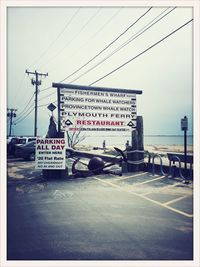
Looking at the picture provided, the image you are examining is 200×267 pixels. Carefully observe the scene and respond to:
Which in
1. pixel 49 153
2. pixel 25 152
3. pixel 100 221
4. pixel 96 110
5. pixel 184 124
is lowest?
pixel 100 221

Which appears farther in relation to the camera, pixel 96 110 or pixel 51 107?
pixel 51 107

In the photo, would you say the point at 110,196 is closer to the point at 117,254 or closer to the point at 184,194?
the point at 184,194

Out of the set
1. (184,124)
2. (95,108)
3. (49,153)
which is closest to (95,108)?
(95,108)

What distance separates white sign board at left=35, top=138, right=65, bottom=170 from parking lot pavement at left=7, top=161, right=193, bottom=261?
812mm

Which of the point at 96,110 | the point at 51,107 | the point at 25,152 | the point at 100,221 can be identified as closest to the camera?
A: the point at 100,221

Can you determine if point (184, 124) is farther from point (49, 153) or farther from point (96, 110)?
point (49, 153)

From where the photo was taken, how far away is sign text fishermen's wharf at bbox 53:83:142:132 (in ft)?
20.4

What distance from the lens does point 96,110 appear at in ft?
20.7

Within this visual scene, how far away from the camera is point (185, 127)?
6.89m

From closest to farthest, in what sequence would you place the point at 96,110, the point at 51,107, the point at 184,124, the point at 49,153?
the point at 49,153, the point at 96,110, the point at 51,107, the point at 184,124

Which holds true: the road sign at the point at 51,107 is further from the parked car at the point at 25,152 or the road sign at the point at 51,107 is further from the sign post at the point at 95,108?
the parked car at the point at 25,152

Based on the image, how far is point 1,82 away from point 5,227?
2956 millimetres

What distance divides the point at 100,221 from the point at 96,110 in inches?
129

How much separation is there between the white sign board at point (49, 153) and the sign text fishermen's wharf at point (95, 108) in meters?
0.66
